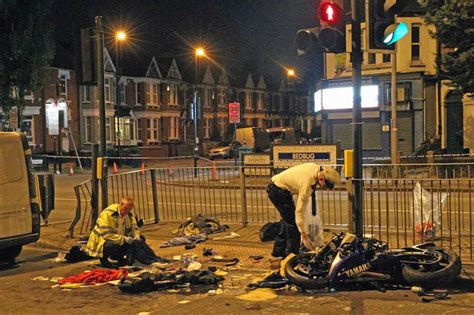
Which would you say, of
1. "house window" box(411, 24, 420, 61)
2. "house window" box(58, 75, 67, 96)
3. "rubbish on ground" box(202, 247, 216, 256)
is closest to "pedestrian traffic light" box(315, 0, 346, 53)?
"rubbish on ground" box(202, 247, 216, 256)

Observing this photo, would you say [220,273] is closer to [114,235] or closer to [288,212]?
[288,212]

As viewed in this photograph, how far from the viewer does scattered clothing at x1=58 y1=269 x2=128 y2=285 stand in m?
8.51

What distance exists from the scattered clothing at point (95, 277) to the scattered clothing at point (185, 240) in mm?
2062

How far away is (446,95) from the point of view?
33.2 metres

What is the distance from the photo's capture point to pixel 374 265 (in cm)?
755

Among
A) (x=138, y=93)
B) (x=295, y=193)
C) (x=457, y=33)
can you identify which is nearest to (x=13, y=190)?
(x=295, y=193)

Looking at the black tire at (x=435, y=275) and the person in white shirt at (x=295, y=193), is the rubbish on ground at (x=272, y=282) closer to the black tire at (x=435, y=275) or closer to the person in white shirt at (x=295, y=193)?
the person in white shirt at (x=295, y=193)

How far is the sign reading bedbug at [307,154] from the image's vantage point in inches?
717

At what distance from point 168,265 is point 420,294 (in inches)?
148

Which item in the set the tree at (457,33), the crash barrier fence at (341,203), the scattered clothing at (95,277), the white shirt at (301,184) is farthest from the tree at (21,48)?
the white shirt at (301,184)

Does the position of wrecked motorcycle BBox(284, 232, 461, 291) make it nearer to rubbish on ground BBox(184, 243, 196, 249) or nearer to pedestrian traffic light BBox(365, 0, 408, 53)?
A: pedestrian traffic light BBox(365, 0, 408, 53)

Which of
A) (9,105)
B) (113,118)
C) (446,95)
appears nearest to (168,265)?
(446,95)

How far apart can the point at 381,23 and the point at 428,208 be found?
9.97 ft

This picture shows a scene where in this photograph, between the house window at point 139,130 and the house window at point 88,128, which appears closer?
the house window at point 88,128
